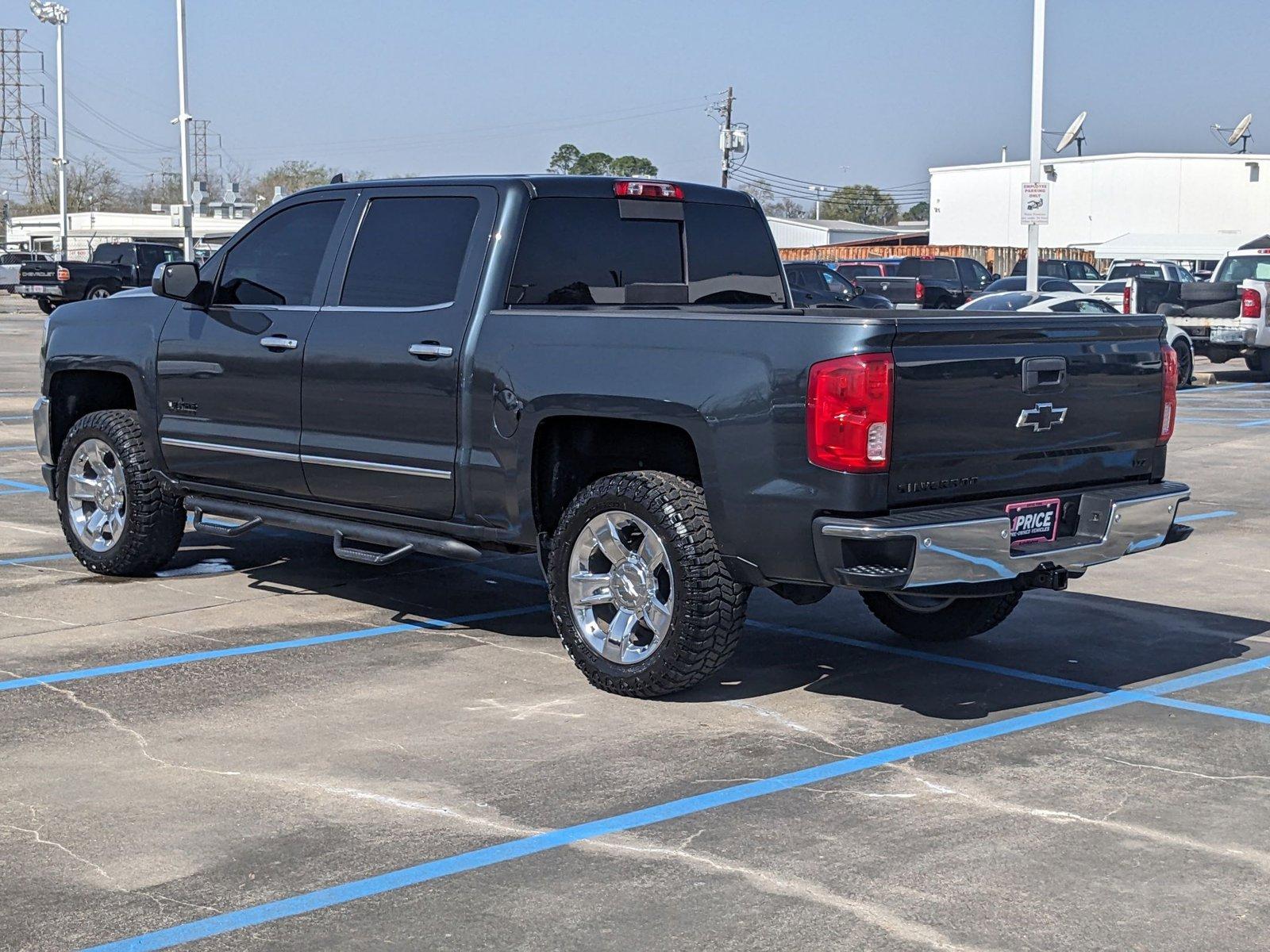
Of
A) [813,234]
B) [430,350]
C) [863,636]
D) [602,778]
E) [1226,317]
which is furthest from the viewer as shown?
[813,234]

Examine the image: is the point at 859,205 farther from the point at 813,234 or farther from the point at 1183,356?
the point at 1183,356

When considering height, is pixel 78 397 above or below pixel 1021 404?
below

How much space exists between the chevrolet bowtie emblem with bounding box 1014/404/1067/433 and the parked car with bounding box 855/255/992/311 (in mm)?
30235

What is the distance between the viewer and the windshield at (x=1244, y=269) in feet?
87.8

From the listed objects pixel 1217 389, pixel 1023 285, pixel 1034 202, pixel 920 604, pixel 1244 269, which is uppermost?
pixel 1034 202

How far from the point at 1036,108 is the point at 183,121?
93.3 ft

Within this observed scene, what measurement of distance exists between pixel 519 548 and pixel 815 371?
1874 mm

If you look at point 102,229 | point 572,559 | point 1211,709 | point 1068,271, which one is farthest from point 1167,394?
point 102,229

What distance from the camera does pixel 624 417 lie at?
6.32 m

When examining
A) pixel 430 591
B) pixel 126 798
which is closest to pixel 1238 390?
pixel 430 591

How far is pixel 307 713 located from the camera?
622 centimetres

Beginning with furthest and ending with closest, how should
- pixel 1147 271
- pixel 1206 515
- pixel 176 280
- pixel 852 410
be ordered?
pixel 1147 271 → pixel 1206 515 → pixel 176 280 → pixel 852 410

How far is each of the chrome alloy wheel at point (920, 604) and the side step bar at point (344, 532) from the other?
6.46ft

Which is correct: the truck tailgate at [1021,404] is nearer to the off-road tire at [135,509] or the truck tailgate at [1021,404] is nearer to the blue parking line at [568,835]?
the blue parking line at [568,835]
